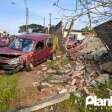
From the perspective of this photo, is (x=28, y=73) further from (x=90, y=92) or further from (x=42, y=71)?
(x=90, y=92)

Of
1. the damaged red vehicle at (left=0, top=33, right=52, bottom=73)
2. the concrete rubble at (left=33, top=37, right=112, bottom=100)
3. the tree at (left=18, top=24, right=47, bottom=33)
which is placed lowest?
the concrete rubble at (left=33, top=37, right=112, bottom=100)

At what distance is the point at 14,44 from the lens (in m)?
20.8

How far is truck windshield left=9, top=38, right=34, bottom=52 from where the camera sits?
2004 centimetres

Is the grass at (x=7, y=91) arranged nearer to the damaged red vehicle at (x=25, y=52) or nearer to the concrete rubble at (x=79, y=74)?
the concrete rubble at (x=79, y=74)

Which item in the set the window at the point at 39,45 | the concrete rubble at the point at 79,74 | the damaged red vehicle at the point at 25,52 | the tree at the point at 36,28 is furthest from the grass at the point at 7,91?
the tree at the point at 36,28

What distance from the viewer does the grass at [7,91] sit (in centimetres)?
1264

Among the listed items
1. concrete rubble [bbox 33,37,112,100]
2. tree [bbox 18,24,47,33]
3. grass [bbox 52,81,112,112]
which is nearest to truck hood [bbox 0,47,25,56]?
concrete rubble [bbox 33,37,112,100]

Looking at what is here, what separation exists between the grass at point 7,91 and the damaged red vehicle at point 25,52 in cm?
158

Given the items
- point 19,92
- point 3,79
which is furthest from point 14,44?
point 19,92

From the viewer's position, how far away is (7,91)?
1382 centimetres

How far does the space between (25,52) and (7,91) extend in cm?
577

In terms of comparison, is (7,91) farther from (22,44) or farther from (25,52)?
(22,44)

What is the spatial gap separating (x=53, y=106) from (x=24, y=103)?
163cm

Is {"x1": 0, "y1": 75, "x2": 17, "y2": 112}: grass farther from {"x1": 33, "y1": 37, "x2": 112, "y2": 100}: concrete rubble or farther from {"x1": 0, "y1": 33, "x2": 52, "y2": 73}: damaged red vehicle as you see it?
{"x1": 0, "y1": 33, "x2": 52, "y2": 73}: damaged red vehicle
